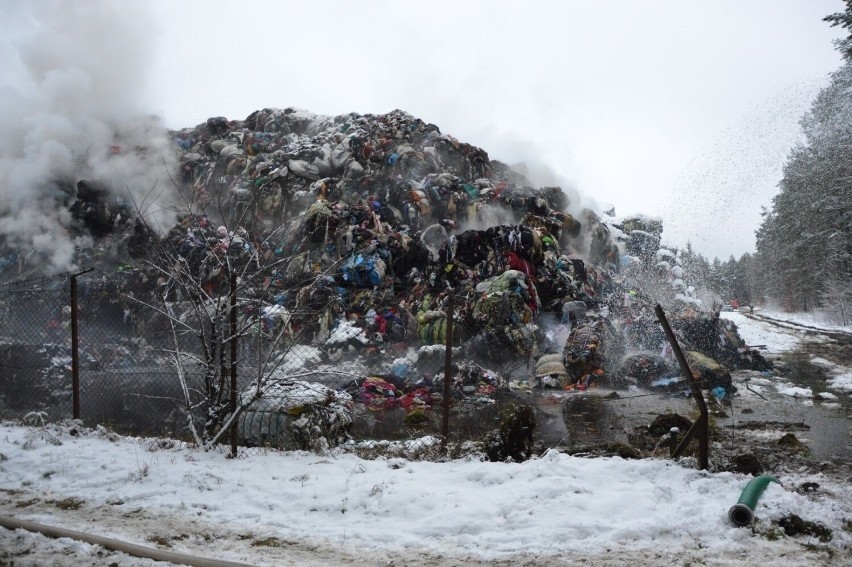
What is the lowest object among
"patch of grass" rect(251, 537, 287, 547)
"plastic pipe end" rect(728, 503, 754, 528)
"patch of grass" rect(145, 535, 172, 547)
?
"patch of grass" rect(251, 537, 287, 547)

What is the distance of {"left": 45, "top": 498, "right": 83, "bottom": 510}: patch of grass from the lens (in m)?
2.97

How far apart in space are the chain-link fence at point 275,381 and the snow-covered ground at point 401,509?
2.10 ft

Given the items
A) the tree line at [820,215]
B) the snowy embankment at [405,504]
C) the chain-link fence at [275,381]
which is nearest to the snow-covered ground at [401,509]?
the snowy embankment at [405,504]

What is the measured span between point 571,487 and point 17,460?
4027 millimetres

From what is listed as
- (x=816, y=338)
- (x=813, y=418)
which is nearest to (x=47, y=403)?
(x=813, y=418)

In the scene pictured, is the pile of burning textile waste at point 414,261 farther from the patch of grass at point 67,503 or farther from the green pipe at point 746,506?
the green pipe at point 746,506

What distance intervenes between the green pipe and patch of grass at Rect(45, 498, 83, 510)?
12.5ft

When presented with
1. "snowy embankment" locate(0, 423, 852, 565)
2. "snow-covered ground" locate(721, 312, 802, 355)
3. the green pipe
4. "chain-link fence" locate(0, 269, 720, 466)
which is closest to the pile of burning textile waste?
"chain-link fence" locate(0, 269, 720, 466)

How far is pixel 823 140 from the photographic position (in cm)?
2100

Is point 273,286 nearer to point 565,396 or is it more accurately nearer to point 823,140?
point 565,396

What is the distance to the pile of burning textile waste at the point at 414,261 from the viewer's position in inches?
374

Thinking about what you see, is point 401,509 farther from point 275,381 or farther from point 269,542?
point 275,381

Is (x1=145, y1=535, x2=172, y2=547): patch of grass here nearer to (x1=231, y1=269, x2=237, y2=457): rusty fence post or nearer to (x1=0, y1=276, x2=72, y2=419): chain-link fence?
(x1=231, y1=269, x2=237, y2=457): rusty fence post

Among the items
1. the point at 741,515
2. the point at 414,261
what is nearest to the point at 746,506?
the point at 741,515
